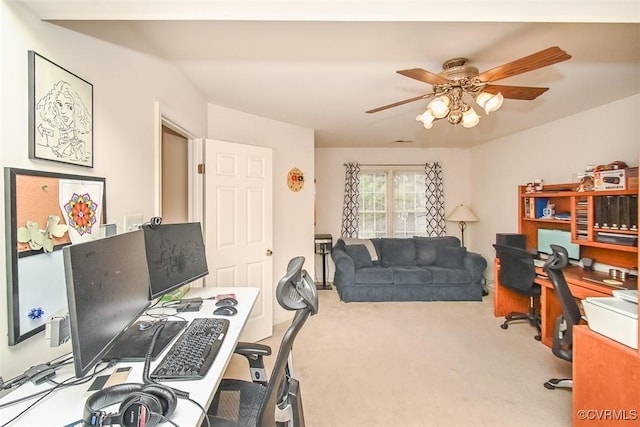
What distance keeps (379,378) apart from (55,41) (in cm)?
276

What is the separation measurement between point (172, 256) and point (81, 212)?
484 millimetres

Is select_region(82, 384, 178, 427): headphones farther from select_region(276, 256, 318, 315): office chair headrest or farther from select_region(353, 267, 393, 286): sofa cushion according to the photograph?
select_region(353, 267, 393, 286): sofa cushion

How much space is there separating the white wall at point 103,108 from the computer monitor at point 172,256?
9.3 inches

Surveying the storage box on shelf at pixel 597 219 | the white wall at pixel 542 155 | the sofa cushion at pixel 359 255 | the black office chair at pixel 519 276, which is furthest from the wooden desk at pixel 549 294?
the sofa cushion at pixel 359 255

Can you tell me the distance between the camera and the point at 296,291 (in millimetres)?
868

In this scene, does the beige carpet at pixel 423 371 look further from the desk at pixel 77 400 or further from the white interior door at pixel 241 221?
the desk at pixel 77 400

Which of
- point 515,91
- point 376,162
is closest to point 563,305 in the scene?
point 515,91

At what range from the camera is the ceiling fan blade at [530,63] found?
1542 mm

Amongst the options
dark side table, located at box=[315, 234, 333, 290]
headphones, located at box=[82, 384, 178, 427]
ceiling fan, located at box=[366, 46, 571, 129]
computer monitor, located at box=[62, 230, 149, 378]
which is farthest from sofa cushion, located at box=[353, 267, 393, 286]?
headphones, located at box=[82, 384, 178, 427]

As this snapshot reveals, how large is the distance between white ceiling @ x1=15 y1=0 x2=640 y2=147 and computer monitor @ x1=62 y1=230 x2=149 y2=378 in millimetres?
911

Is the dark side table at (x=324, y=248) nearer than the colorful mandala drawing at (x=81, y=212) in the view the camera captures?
No

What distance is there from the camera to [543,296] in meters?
3.01

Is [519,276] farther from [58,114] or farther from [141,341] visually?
[58,114]

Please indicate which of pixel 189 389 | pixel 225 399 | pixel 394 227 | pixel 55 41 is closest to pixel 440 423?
pixel 225 399
